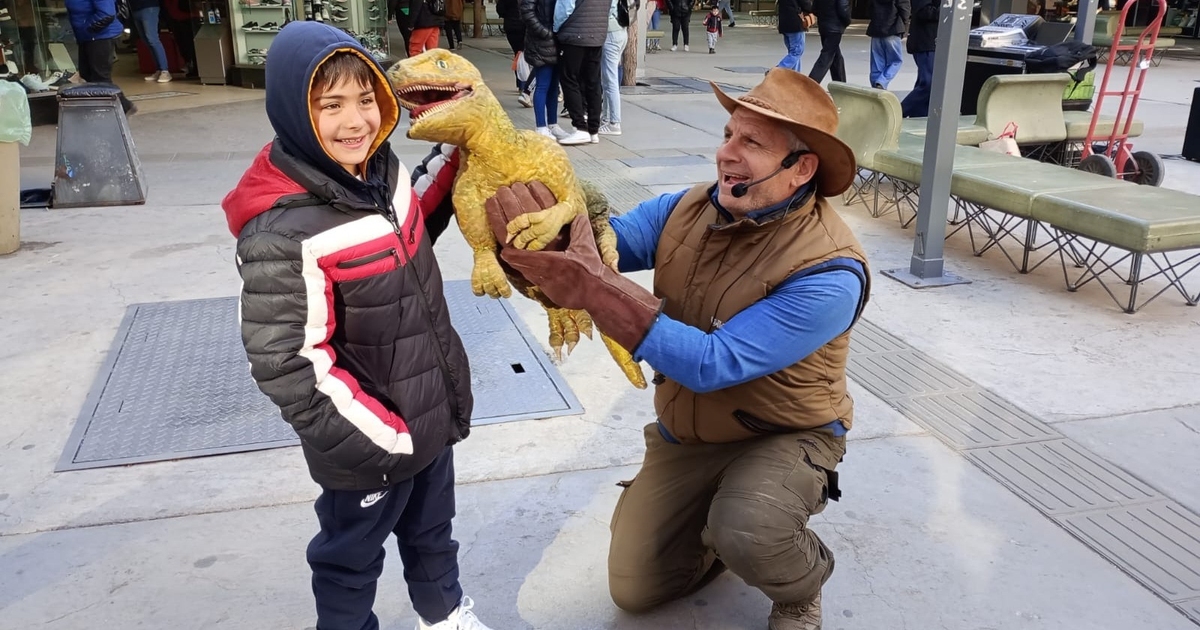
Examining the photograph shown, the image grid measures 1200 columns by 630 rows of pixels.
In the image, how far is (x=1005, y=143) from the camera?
7.32 meters

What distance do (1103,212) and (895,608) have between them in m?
3.19

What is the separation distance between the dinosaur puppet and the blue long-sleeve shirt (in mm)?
381

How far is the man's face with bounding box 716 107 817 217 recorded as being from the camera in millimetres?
2395

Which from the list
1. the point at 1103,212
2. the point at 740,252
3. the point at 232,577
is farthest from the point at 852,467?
the point at 1103,212

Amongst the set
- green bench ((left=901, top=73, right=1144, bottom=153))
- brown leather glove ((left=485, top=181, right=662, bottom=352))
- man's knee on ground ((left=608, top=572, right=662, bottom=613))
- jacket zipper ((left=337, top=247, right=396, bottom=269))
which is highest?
jacket zipper ((left=337, top=247, right=396, bottom=269))

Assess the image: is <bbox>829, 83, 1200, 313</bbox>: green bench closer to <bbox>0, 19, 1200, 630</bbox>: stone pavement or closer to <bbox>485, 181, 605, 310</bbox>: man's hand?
<bbox>0, 19, 1200, 630</bbox>: stone pavement

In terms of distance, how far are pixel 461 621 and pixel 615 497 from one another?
938 mm

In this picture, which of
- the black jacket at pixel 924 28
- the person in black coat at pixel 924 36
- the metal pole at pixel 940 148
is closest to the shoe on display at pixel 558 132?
the person in black coat at pixel 924 36

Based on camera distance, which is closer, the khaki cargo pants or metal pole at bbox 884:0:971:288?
the khaki cargo pants

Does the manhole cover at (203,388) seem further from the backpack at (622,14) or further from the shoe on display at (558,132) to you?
the backpack at (622,14)

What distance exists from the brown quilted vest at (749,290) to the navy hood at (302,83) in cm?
95

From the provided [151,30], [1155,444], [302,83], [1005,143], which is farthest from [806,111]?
[151,30]

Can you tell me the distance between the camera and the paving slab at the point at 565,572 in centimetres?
268

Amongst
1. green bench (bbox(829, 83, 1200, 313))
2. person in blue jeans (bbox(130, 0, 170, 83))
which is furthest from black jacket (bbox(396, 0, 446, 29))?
green bench (bbox(829, 83, 1200, 313))
